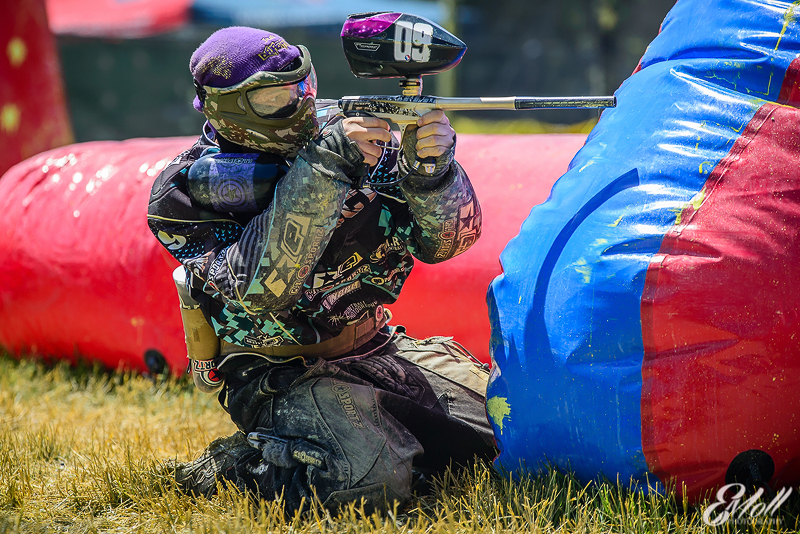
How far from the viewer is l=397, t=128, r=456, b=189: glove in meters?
1.88

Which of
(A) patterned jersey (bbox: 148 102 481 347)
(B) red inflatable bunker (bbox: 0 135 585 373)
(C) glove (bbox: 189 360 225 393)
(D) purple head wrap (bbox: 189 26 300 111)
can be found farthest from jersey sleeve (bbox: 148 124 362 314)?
(B) red inflatable bunker (bbox: 0 135 585 373)

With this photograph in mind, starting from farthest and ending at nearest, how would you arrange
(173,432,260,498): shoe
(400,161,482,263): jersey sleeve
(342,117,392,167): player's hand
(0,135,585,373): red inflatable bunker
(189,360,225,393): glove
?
(0,135,585,373): red inflatable bunker
(189,360,225,393): glove
(173,432,260,498): shoe
(400,161,482,263): jersey sleeve
(342,117,392,167): player's hand

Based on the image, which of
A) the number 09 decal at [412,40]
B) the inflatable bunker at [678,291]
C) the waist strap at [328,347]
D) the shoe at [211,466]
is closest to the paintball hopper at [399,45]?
the number 09 decal at [412,40]

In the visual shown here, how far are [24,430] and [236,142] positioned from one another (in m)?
1.63

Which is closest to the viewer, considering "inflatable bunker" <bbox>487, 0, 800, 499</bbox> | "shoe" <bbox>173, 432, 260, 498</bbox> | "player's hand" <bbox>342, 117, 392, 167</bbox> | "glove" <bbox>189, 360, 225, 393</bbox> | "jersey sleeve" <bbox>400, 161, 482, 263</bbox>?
"inflatable bunker" <bbox>487, 0, 800, 499</bbox>

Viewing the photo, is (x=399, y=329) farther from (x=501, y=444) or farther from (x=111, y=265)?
(x=111, y=265)

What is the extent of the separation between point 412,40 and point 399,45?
0.11 feet

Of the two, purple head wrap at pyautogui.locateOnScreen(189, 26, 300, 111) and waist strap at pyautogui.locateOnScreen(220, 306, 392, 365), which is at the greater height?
purple head wrap at pyautogui.locateOnScreen(189, 26, 300, 111)

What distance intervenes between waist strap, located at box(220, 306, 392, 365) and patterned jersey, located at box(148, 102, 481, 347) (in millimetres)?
59

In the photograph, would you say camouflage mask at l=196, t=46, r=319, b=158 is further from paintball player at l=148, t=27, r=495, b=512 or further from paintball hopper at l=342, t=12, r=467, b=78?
paintball hopper at l=342, t=12, r=467, b=78

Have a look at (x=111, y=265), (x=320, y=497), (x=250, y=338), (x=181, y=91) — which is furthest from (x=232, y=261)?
(x=181, y=91)

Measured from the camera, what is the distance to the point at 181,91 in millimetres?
11430

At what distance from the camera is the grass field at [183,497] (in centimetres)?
174

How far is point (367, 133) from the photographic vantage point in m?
1.79
